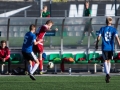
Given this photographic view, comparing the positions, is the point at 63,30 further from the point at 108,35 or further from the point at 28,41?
the point at 108,35

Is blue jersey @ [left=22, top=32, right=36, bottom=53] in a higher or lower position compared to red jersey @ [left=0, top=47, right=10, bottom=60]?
higher

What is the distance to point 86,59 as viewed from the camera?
29.5m

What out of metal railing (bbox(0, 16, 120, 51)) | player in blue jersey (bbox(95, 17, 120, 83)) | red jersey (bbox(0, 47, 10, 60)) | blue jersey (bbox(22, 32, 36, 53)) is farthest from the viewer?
metal railing (bbox(0, 16, 120, 51))

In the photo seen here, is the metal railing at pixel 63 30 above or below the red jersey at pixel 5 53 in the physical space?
above

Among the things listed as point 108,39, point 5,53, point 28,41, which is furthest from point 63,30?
point 108,39

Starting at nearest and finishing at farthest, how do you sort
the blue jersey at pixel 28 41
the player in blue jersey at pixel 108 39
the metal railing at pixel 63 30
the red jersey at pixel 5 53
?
the player in blue jersey at pixel 108 39 → the blue jersey at pixel 28 41 → the red jersey at pixel 5 53 → the metal railing at pixel 63 30

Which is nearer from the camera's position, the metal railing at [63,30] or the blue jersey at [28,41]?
the blue jersey at [28,41]

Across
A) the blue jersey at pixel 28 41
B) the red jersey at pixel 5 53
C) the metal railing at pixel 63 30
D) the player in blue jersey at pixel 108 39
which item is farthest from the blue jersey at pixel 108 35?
the red jersey at pixel 5 53

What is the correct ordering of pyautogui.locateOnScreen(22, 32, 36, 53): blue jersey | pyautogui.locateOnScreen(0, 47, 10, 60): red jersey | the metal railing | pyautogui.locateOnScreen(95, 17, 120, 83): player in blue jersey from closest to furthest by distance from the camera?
pyautogui.locateOnScreen(95, 17, 120, 83): player in blue jersey → pyautogui.locateOnScreen(22, 32, 36, 53): blue jersey → pyautogui.locateOnScreen(0, 47, 10, 60): red jersey → the metal railing

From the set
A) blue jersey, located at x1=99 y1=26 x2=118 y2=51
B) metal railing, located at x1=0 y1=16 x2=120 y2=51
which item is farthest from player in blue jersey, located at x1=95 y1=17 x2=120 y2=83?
metal railing, located at x1=0 y1=16 x2=120 y2=51

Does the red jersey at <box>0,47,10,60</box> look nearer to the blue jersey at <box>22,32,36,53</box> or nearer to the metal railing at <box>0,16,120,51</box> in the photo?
the metal railing at <box>0,16,120,51</box>

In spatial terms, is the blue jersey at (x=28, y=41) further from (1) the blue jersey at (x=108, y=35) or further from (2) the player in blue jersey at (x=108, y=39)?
(1) the blue jersey at (x=108, y=35)

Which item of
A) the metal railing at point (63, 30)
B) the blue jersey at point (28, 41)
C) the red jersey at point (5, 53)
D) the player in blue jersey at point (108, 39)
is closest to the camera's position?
the player in blue jersey at point (108, 39)

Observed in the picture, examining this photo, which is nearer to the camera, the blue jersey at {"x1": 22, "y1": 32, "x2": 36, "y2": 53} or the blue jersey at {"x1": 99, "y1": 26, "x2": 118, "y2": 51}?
the blue jersey at {"x1": 99, "y1": 26, "x2": 118, "y2": 51}
